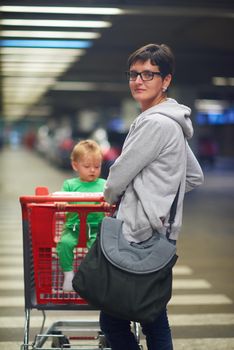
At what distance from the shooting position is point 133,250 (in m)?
3.27

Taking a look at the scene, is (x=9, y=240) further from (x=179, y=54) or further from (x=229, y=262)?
(x=179, y=54)

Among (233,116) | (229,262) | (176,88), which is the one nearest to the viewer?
(229,262)

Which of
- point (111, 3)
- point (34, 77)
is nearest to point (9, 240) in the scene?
point (111, 3)

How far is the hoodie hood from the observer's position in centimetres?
337

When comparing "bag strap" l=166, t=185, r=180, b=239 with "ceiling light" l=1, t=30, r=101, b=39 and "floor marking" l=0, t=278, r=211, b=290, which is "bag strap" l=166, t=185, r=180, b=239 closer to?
"floor marking" l=0, t=278, r=211, b=290

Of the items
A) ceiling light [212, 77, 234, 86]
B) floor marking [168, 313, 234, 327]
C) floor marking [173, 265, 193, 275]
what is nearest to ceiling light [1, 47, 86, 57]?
ceiling light [212, 77, 234, 86]

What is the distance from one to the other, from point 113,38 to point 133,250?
50.3 ft

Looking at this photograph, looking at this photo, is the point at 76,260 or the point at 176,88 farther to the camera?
the point at 176,88

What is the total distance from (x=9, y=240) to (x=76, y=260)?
6.40 metres

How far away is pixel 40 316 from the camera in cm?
593

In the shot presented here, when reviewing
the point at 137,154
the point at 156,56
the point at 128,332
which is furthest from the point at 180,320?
the point at 156,56

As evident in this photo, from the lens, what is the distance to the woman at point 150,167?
328 centimetres

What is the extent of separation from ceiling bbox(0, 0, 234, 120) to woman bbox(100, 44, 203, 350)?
24.8ft

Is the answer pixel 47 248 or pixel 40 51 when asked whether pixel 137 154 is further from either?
pixel 40 51
